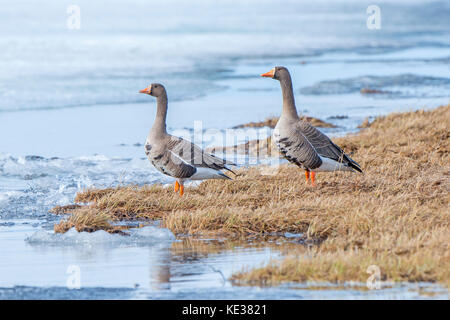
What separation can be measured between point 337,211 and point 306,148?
180 cm

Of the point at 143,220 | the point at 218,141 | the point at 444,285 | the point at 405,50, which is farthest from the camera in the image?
the point at 405,50

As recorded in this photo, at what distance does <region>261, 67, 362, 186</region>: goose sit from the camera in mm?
10008

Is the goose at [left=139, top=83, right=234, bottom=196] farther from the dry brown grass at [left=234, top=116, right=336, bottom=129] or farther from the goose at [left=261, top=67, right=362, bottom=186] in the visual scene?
the dry brown grass at [left=234, top=116, right=336, bottom=129]

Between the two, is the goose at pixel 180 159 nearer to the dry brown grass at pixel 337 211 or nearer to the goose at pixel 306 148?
the dry brown grass at pixel 337 211

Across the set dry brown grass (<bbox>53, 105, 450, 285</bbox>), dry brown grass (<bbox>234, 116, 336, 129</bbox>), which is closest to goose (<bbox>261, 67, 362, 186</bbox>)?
dry brown grass (<bbox>53, 105, 450, 285</bbox>)

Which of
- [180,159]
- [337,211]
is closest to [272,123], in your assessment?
[180,159]

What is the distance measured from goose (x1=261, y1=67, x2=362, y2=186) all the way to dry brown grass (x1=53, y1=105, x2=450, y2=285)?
0.24 meters

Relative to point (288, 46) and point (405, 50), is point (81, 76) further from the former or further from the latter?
point (405, 50)

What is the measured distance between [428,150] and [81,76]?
751 inches

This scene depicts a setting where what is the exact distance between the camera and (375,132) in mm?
14328

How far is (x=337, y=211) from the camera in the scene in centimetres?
Answer: 834

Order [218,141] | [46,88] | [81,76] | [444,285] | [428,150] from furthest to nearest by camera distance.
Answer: [81,76], [46,88], [218,141], [428,150], [444,285]

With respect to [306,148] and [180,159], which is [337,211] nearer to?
[306,148]

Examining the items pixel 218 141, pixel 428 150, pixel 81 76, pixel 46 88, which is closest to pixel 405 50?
pixel 81 76
